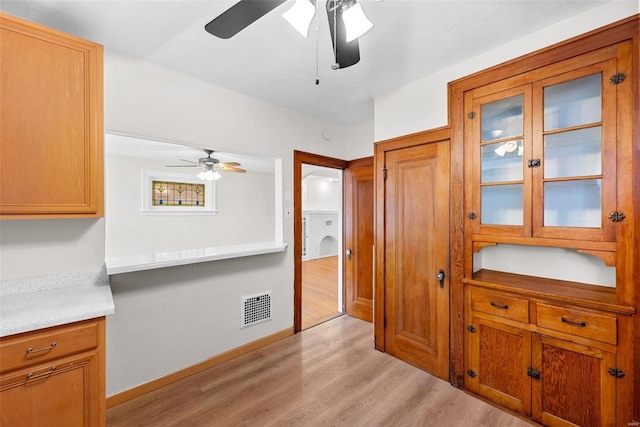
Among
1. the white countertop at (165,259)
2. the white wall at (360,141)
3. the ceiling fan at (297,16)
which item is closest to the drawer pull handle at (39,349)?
the white countertop at (165,259)

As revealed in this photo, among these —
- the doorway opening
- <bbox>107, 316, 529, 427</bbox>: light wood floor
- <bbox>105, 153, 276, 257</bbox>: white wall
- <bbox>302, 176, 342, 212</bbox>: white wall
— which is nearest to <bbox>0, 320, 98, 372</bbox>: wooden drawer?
<bbox>107, 316, 529, 427</bbox>: light wood floor

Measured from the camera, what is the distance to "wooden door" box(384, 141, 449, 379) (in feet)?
7.38

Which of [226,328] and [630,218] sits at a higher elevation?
[630,218]

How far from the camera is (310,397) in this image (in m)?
2.05

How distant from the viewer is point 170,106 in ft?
7.32

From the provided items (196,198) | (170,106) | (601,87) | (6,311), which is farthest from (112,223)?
(601,87)

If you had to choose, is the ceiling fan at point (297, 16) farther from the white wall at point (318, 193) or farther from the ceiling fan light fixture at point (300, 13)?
the white wall at point (318, 193)

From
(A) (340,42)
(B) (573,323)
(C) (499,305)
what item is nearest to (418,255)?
(C) (499,305)

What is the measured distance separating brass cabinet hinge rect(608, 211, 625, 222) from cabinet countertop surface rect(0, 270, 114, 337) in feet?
9.29

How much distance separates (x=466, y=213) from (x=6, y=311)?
2908 mm

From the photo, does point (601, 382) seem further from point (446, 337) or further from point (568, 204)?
point (568, 204)

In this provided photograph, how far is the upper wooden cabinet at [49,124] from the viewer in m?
1.39

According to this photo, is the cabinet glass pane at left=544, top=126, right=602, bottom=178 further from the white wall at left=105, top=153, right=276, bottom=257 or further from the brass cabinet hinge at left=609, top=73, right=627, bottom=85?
the white wall at left=105, top=153, right=276, bottom=257

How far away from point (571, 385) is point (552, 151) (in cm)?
148
